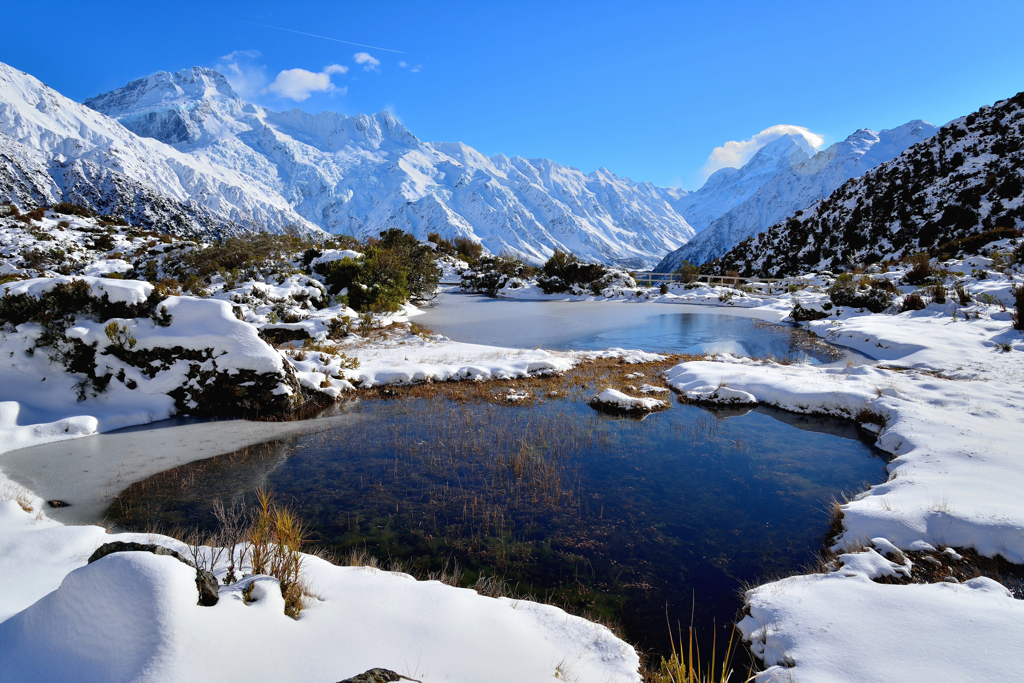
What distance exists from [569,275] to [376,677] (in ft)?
139

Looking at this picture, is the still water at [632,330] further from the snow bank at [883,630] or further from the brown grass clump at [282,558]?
the brown grass clump at [282,558]

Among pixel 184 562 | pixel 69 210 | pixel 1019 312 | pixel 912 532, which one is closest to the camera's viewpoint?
pixel 184 562

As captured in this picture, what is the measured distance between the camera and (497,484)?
6.71 m

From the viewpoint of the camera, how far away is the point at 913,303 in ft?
61.1

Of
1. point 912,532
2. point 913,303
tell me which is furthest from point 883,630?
point 913,303

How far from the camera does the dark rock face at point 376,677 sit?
2.26 meters

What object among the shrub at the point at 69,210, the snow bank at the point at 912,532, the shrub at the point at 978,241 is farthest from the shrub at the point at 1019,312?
the shrub at the point at 69,210

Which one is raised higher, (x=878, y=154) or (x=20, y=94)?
(x=20, y=94)

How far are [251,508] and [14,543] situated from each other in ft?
6.98

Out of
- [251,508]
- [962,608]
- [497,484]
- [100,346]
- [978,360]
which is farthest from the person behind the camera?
[978,360]

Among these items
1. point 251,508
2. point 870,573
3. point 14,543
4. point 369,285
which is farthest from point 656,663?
point 369,285

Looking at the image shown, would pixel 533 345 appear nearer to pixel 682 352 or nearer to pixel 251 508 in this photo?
pixel 682 352

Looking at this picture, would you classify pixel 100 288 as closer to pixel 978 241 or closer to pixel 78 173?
pixel 978 241

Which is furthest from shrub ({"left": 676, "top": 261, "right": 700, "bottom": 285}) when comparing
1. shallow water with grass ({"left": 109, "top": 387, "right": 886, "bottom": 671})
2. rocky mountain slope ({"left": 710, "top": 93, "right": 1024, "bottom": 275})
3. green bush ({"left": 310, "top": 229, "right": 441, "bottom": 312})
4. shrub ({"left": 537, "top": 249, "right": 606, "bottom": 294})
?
shallow water with grass ({"left": 109, "top": 387, "right": 886, "bottom": 671})
